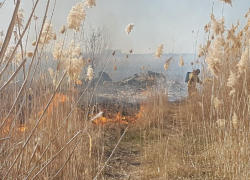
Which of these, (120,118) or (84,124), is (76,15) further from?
(120,118)

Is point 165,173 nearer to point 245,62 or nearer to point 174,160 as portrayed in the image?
point 174,160

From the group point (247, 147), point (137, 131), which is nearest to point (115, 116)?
point (137, 131)

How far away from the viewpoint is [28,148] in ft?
4.98

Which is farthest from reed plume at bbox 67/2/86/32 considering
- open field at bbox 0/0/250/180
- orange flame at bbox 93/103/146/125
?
orange flame at bbox 93/103/146/125

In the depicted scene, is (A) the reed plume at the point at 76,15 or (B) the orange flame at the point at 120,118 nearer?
(A) the reed plume at the point at 76,15

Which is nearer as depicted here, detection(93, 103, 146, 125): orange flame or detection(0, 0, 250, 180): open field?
detection(0, 0, 250, 180): open field

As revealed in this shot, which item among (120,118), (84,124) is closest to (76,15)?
(84,124)

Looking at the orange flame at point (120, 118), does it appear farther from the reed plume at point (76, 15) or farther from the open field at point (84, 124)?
the reed plume at point (76, 15)

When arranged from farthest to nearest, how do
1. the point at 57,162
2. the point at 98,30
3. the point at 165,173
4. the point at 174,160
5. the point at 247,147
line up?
1. the point at 98,30
2. the point at 174,160
3. the point at 165,173
4. the point at 247,147
5. the point at 57,162

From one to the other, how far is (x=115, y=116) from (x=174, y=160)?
5.50ft

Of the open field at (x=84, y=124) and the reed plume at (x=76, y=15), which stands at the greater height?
the reed plume at (x=76, y=15)

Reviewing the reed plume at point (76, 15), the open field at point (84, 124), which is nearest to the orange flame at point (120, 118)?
the open field at point (84, 124)

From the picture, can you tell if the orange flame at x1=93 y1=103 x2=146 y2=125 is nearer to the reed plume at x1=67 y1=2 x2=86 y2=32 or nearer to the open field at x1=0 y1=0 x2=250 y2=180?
the open field at x1=0 y1=0 x2=250 y2=180

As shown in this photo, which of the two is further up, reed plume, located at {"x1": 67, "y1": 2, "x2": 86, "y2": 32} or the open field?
reed plume, located at {"x1": 67, "y1": 2, "x2": 86, "y2": 32}
